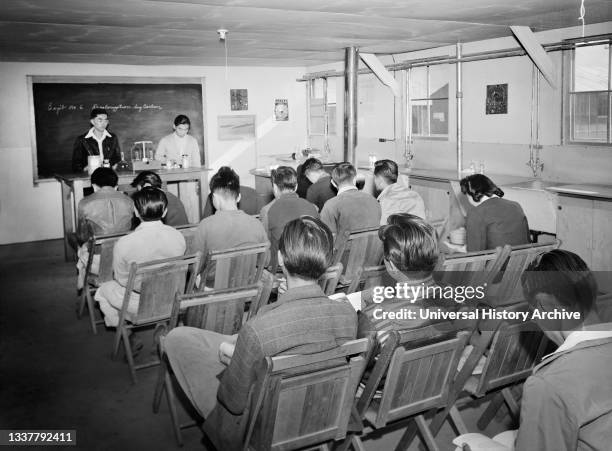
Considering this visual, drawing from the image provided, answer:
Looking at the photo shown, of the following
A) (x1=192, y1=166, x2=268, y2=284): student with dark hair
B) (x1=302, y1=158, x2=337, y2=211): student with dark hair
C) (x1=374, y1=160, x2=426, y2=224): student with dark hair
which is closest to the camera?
(x1=192, y1=166, x2=268, y2=284): student with dark hair

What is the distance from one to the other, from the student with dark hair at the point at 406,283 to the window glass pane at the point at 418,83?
6563 millimetres

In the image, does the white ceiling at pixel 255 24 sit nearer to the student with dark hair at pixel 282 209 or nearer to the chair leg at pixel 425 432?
the student with dark hair at pixel 282 209

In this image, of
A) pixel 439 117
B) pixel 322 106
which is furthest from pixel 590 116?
pixel 322 106

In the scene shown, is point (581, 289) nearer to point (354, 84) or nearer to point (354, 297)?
point (354, 297)

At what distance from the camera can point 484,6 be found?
5051 millimetres

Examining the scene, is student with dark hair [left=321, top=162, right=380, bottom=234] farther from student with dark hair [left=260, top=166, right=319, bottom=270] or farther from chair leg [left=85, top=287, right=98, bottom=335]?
chair leg [left=85, top=287, right=98, bottom=335]

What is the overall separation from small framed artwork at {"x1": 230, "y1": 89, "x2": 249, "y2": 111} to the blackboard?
56cm

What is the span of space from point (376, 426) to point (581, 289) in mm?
1032

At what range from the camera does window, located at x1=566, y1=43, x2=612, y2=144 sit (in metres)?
6.43

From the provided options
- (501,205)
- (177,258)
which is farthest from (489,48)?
(177,258)

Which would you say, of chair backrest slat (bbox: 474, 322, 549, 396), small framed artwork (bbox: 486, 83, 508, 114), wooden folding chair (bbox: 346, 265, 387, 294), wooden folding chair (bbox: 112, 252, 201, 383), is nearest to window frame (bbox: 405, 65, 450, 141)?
small framed artwork (bbox: 486, 83, 508, 114)

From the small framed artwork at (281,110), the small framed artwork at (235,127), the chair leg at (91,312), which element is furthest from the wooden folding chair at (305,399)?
the small framed artwork at (281,110)

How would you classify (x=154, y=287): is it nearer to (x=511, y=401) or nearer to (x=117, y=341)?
(x=117, y=341)

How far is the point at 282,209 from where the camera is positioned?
4.82 m
